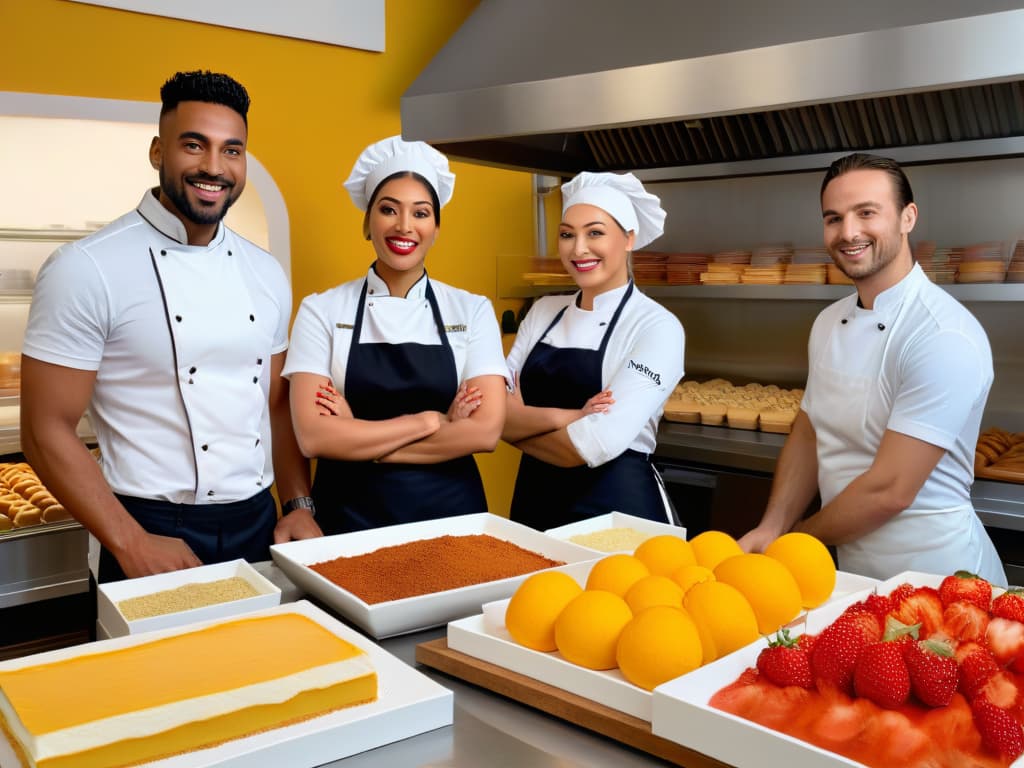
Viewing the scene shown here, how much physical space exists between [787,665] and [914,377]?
123cm

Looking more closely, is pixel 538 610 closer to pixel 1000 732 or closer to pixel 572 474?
pixel 1000 732

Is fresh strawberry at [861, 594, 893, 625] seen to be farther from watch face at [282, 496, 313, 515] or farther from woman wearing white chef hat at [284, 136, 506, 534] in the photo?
watch face at [282, 496, 313, 515]

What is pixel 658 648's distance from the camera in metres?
1.06

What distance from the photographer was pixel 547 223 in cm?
465

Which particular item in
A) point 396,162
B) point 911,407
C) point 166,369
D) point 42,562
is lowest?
point 42,562

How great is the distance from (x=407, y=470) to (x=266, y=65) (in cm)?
198

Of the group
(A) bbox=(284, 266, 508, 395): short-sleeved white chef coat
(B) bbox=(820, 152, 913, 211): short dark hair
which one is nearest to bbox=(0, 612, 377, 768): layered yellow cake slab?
(A) bbox=(284, 266, 508, 395): short-sleeved white chef coat

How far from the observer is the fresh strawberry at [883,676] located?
3.10ft

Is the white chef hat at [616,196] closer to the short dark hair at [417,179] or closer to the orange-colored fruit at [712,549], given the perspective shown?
the short dark hair at [417,179]

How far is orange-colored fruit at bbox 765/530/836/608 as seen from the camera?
1.34 m

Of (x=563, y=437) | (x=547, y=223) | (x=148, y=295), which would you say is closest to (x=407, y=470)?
(x=563, y=437)

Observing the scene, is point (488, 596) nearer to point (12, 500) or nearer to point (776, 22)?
point (776, 22)

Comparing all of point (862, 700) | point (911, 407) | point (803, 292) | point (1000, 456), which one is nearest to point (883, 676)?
point (862, 700)

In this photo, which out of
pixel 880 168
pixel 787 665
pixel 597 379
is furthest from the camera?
pixel 597 379
